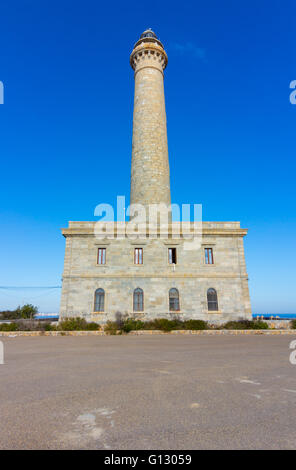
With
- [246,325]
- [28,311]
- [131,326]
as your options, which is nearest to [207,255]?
[246,325]

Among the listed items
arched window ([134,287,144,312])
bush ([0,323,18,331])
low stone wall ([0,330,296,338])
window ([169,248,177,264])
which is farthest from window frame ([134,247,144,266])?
bush ([0,323,18,331])

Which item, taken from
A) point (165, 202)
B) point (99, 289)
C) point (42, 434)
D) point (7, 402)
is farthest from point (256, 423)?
point (165, 202)

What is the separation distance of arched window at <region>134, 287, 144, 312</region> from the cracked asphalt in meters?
11.3

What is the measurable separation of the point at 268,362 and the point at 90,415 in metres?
5.21

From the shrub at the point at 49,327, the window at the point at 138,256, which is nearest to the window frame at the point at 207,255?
the window at the point at 138,256

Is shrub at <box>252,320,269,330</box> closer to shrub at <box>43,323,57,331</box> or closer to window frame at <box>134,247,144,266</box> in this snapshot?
window frame at <box>134,247,144,266</box>

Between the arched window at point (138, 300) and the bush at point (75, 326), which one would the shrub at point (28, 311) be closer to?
the bush at point (75, 326)

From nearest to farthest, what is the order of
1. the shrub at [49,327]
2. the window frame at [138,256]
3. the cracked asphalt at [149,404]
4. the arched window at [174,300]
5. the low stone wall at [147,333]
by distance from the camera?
the cracked asphalt at [149,404]
the low stone wall at [147,333]
the shrub at [49,327]
the arched window at [174,300]
the window frame at [138,256]

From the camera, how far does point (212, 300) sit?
1872 cm

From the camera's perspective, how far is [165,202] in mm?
21031

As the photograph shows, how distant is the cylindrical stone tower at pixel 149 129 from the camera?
21.0 m

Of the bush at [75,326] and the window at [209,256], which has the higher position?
the window at [209,256]

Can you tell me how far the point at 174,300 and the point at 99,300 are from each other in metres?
5.25

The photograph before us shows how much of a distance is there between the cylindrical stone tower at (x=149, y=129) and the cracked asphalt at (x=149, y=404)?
1536 cm
